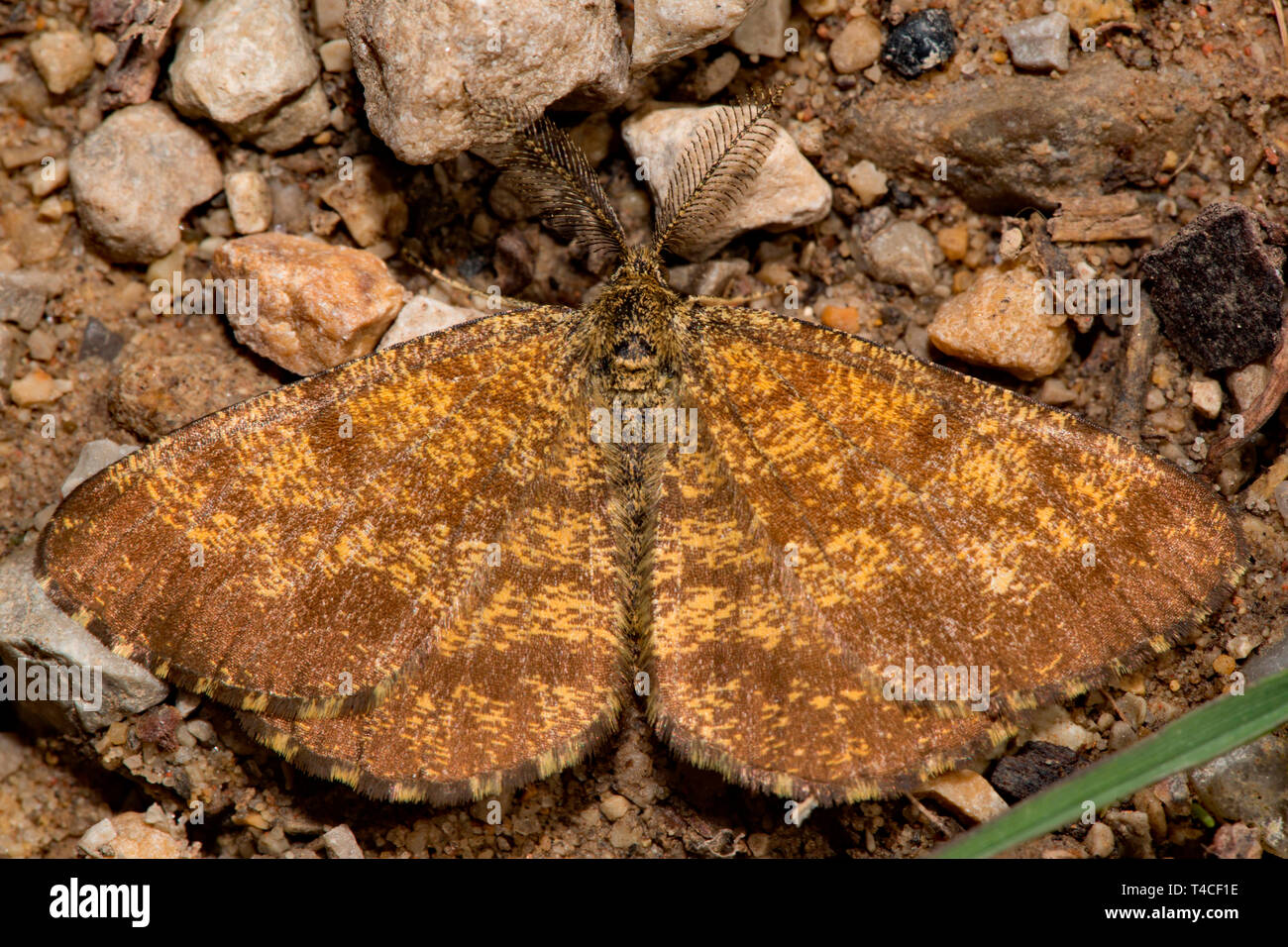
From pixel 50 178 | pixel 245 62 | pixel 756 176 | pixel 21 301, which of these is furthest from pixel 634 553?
pixel 50 178

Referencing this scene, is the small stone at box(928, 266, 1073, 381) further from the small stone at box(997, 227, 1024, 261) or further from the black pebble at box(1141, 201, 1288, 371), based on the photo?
the black pebble at box(1141, 201, 1288, 371)

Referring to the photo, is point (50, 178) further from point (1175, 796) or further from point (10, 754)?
point (1175, 796)

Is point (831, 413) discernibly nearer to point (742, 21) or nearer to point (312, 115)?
point (742, 21)

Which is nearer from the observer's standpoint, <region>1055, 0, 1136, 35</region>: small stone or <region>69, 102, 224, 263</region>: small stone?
<region>1055, 0, 1136, 35</region>: small stone

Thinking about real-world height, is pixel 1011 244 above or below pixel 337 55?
below

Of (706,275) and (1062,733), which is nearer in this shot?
(1062,733)

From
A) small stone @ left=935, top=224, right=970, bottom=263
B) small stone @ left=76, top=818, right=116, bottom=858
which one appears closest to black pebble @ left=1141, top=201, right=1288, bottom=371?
small stone @ left=935, top=224, right=970, bottom=263
